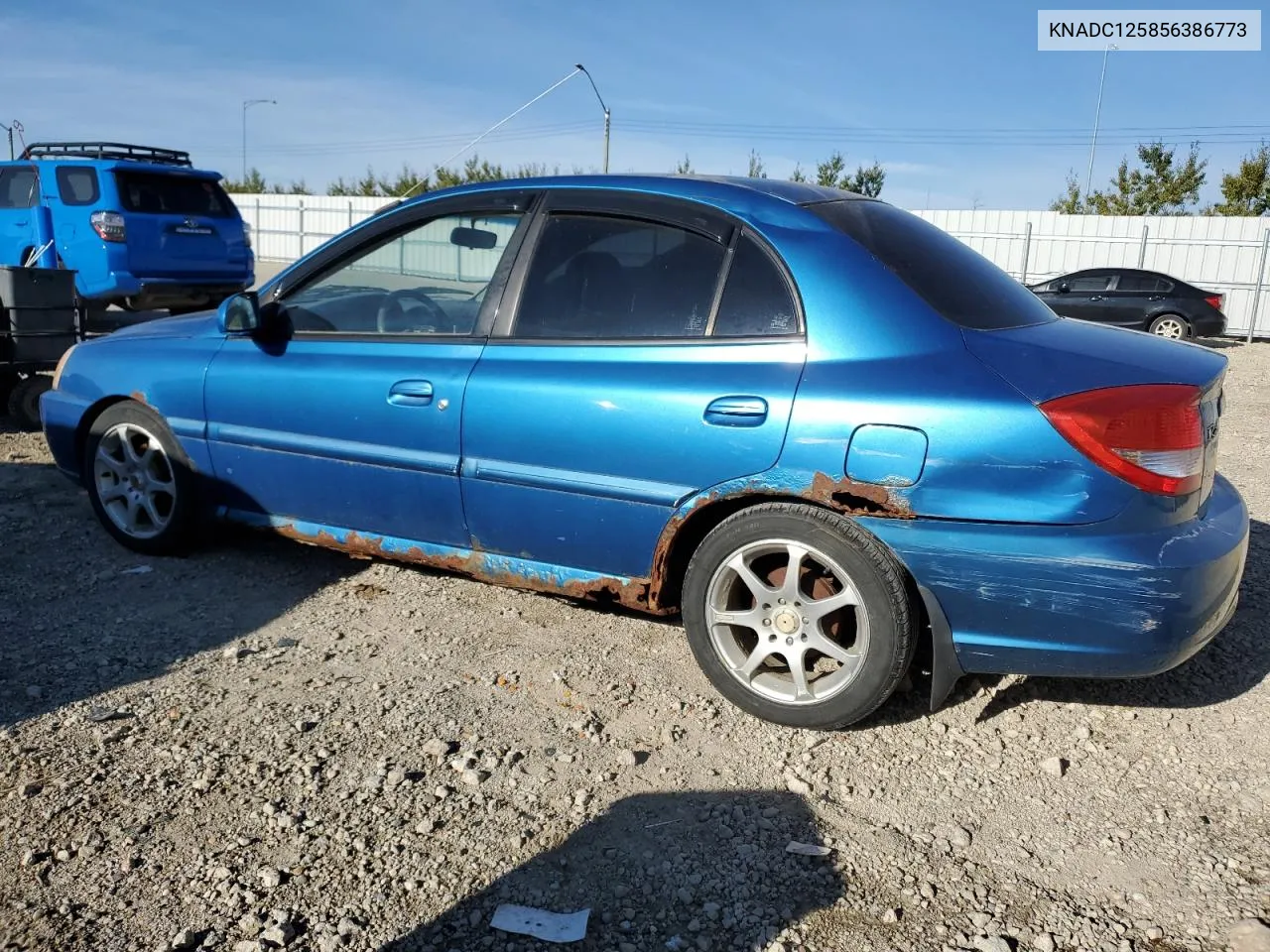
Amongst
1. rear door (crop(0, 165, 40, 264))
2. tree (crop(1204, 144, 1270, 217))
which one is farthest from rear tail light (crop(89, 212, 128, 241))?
tree (crop(1204, 144, 1270, 217))

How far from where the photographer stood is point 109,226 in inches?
432

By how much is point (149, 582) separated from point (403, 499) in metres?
1.34

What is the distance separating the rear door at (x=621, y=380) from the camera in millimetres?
3193

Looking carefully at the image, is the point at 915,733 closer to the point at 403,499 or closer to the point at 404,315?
the point at 403,499

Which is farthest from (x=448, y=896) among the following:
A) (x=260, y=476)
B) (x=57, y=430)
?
(x=57, y=430)

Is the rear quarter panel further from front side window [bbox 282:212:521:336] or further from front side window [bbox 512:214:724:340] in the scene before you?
front side window [bbox 282:212:521:336]

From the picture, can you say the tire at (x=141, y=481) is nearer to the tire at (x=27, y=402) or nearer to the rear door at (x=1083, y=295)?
the tire at (x=27, y=402)

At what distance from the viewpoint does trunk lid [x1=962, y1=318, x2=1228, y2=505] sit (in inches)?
113

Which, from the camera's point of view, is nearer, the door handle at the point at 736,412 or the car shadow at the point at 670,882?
the car shadow at the point at 670,882

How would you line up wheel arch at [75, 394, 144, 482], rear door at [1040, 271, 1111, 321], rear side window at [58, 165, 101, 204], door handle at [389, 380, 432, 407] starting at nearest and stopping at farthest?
door handle at [389, 380, 432, 407], wheel arch at [75, 394, 144, 482], rear side window at [58, 165, 101, 204], rear door at [1040, 271, 1111, 321]

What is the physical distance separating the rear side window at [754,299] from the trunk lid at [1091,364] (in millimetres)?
540

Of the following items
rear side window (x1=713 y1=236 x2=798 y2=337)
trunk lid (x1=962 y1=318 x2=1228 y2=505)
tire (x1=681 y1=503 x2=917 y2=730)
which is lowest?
tire (x1=681 y1=503 x2=917 y2=730)

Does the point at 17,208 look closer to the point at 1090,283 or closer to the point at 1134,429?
the point at 1134,429

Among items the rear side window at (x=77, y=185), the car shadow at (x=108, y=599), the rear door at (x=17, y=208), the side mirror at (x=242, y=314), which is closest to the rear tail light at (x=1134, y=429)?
the car shadow at (x=108, y=599)
